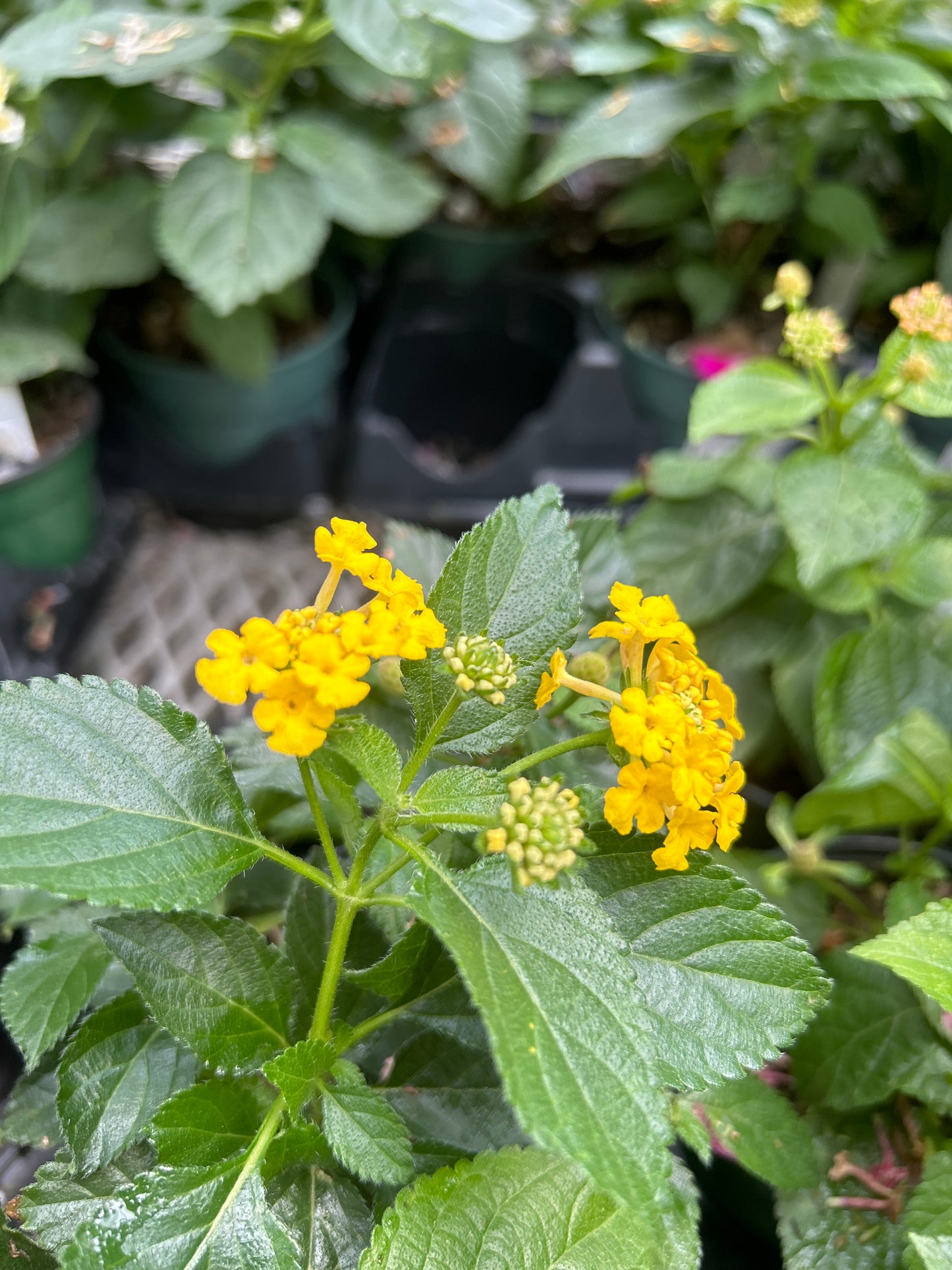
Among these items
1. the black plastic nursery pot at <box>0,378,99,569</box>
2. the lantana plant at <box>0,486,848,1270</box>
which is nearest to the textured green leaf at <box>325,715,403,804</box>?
the lantana plant at <box>0,486,848,1270</box>

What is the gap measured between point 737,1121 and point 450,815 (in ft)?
1.13

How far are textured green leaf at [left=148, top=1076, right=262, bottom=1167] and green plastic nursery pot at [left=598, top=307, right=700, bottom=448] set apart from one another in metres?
1.00

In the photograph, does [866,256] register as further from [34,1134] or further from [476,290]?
[34,1134]

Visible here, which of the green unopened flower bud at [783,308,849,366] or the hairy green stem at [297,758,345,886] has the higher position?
the green unopened flower bud at [783,308,849,366]

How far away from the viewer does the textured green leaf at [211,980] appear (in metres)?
0.45

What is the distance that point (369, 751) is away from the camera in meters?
0.42

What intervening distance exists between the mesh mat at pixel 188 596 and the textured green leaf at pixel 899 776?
0.69 metres

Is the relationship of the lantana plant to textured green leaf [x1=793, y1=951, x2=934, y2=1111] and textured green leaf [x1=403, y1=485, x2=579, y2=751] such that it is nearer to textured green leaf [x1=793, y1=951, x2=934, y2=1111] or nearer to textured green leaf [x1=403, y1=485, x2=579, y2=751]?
textured green leaf [x1=403, y1=485, x2=579, y2=751]

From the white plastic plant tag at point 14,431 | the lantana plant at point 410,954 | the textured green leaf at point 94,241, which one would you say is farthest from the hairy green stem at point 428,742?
the textured green leaf at point 94,241

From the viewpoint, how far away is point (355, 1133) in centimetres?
43

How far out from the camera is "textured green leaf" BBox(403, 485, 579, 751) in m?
0.47

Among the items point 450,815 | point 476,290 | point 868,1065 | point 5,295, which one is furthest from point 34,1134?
point 476,290

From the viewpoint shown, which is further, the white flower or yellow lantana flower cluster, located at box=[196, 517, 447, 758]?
the white flower

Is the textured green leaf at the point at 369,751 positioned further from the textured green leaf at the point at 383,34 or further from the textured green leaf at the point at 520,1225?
the textured green leaf at the point at 383,34
